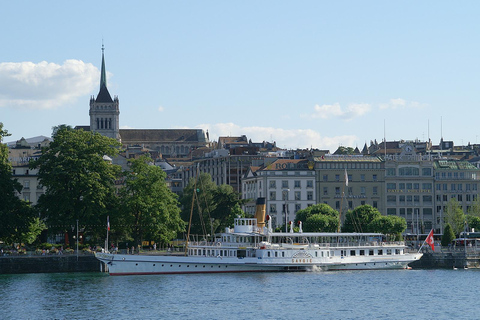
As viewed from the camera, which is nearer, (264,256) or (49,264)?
(264,256)

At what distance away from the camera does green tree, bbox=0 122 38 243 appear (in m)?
106

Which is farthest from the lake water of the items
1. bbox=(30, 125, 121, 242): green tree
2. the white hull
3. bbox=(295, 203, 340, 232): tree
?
bbox=(295, 203, 340, 232): tree

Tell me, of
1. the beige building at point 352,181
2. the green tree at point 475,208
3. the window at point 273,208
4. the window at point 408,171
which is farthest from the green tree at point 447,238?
the window at point 273,208

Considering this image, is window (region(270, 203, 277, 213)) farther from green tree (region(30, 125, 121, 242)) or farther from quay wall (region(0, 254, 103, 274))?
quay wall (region(0, 254, 103, 274))

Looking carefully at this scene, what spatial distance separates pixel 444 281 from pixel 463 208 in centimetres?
6575

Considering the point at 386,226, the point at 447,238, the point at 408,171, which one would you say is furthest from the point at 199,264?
the point at 408,171

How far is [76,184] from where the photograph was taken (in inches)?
4264

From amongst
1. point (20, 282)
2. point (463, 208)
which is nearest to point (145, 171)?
point (20, 282)

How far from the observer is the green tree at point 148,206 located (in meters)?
109

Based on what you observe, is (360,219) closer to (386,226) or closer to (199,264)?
(386,226)

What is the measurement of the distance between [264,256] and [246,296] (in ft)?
70.7

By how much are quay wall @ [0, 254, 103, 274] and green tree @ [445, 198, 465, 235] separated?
184ft

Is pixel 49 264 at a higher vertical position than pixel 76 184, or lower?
lower

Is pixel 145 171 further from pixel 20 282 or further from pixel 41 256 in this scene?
pixel 20 282
